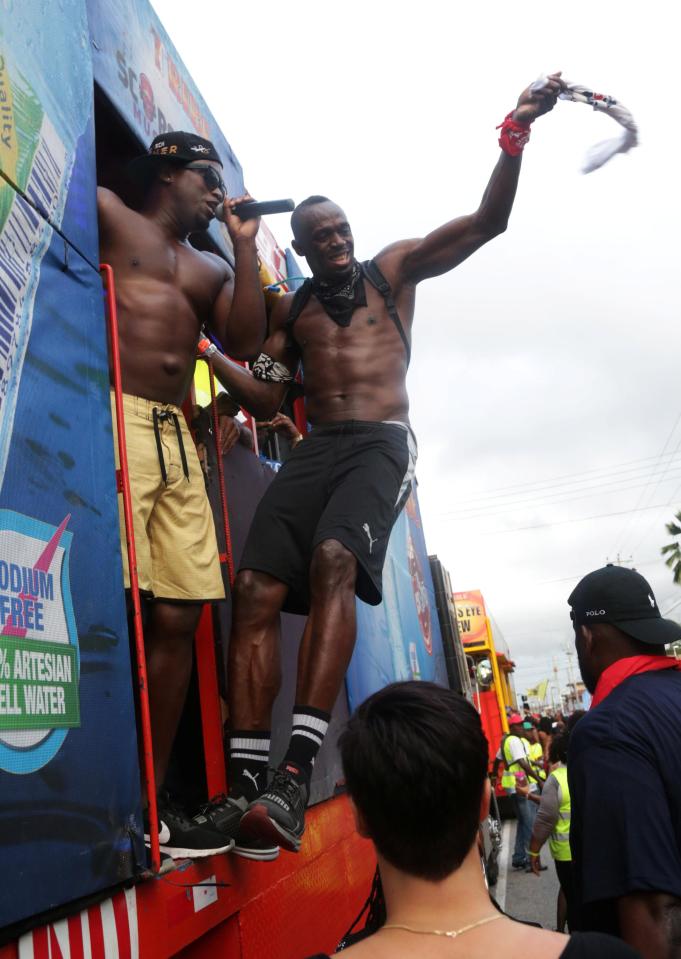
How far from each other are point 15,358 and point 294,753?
134 centimetres

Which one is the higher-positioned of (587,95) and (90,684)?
(587,95)

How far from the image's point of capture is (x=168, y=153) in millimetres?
3092

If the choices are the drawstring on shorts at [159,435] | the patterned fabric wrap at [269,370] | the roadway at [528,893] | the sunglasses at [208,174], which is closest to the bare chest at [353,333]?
the patterned fabric wrap at [269,370]

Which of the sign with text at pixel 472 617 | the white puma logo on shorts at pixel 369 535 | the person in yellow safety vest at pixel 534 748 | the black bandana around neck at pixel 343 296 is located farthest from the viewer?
the sign with text at pixel 472 617

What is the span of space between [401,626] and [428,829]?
483 cm

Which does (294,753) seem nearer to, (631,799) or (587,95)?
(631,799)

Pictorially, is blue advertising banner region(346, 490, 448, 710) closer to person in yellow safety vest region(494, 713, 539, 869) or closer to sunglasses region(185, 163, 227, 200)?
sunglasses region(185, 163, 227, 200)

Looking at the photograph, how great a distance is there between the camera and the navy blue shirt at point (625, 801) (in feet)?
6.06

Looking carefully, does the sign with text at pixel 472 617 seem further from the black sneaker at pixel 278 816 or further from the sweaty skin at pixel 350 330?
the black sneaker at pixel 278 816

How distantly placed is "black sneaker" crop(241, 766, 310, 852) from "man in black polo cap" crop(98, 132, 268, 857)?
13 centimetres

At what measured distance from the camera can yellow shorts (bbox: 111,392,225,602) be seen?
258 centimetres

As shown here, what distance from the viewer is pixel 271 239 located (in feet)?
18.5

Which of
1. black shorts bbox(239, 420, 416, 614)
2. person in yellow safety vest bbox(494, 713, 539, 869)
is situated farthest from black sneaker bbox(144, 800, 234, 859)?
person in yellow safety vest bbox(494, 713, 539, 869)

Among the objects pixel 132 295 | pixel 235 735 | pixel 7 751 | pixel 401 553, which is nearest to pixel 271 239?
pixel 401 553
